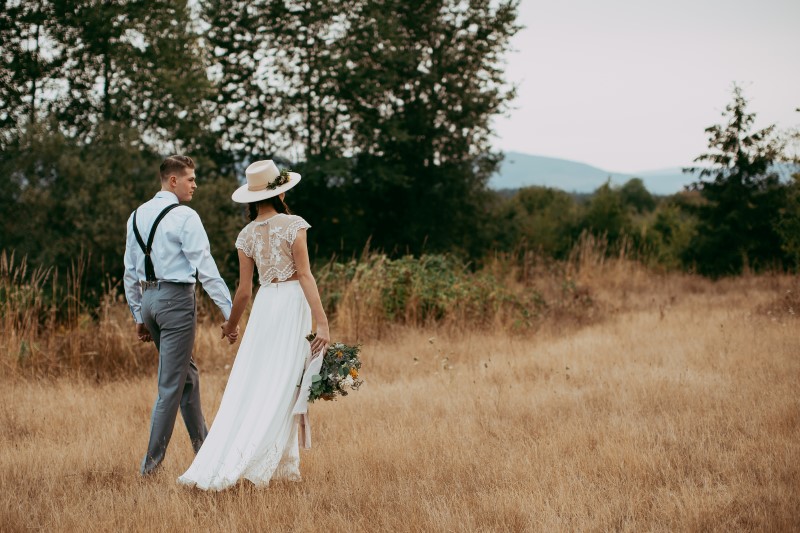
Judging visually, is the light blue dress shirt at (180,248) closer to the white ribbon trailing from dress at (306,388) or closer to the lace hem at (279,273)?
the lace hem at (279,273)

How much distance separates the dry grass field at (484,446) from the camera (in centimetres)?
404

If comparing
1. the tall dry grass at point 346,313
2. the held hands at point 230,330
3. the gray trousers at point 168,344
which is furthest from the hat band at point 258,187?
the tall dry grass at point 346,313

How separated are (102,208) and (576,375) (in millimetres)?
15705

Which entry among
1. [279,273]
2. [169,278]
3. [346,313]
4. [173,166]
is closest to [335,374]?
[279,273]

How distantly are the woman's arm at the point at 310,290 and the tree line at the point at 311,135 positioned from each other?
50.3 ft

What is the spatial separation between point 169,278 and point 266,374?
0.91 metres

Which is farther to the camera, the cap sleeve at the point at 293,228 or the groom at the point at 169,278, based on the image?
the groom at the point at 169,278

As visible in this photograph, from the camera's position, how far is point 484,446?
5.32 meters

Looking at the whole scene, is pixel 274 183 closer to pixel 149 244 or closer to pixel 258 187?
pixel 258 187

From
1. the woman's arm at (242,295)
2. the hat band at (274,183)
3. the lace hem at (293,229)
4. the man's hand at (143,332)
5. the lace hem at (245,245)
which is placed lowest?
the man's hand at (143,332)

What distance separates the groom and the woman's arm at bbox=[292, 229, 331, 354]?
558mm

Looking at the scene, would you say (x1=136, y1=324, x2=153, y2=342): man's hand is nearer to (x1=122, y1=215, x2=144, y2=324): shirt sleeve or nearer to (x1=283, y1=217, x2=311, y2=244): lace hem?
(x1=122, y1=215, x2=144, y2=324): shirt sleeve

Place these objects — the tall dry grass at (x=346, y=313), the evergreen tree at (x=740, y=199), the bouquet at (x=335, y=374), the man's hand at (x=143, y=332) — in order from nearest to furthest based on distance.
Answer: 1. the bouquet at (x=335, y=374)
2. the man's hand at (x=143, y=332)
3. the tall dry grass at (x=346, y=313)
4. the evergreen tree at (x=740, y=199)

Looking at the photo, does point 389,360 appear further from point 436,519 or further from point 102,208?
point 102,208
